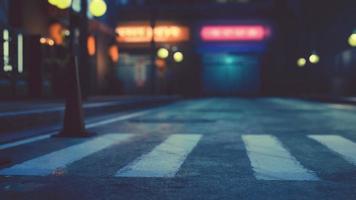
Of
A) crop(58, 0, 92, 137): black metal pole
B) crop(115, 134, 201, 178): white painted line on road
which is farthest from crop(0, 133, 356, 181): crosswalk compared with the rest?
crop(58, 0, 92, 137): black metal pole

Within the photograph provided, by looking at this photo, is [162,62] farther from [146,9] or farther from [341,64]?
[341,64]

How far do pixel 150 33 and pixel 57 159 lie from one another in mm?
35983

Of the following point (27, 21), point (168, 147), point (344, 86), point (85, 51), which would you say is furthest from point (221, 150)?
point (344, 86)

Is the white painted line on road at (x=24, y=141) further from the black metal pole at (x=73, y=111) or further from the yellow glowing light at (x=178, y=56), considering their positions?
the yellow glowing light at (x=178, y=56)

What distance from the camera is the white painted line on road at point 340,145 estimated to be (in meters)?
6.15

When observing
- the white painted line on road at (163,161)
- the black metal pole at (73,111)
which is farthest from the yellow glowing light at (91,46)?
the white painted line on road at (163,161)

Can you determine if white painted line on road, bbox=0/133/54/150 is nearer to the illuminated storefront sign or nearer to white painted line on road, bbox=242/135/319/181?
white painted line on road, bbox=242/135/319/181

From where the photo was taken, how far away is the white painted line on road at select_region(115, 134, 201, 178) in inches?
194

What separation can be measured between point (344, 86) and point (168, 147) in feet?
94.8

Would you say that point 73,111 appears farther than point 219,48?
No

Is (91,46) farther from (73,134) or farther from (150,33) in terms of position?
(73,134)

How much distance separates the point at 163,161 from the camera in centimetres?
570

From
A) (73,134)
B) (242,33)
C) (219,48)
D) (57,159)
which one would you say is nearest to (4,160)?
(57,159)

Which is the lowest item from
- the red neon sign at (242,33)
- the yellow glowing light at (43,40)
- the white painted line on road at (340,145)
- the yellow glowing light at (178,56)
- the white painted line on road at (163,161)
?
the white painted line on road at (340,145)
